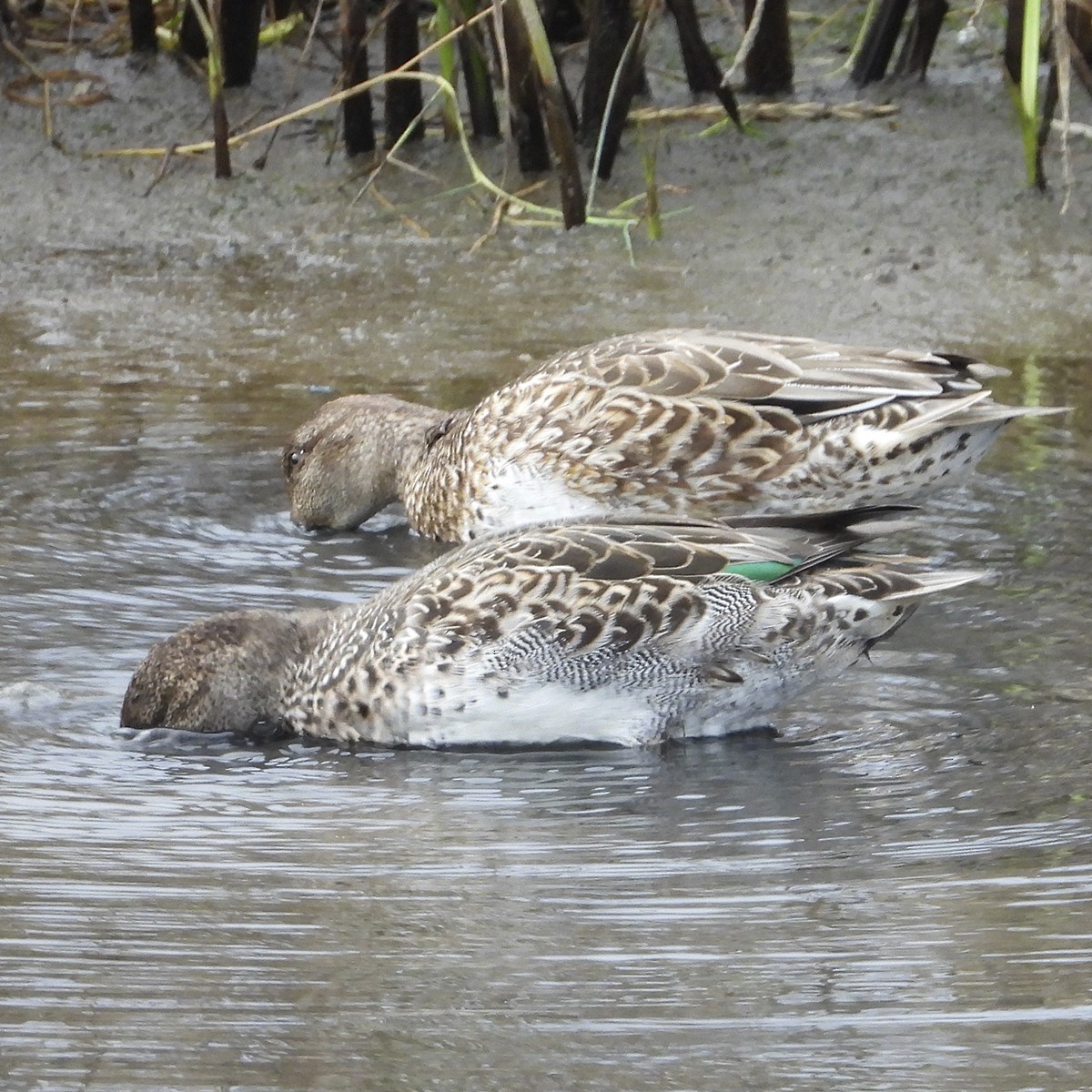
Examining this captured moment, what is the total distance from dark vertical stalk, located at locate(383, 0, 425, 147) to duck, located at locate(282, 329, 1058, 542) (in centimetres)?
279

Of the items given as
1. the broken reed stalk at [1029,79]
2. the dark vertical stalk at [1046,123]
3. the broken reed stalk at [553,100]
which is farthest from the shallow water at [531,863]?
the dark vertical stalk at [1046,123]

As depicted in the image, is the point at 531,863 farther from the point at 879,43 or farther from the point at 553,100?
the point at 879,43

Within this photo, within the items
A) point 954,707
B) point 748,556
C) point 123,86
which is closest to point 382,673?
point 748,556

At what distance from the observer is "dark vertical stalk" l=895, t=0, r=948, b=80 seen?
31.0 feet

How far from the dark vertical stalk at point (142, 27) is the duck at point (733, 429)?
4.28 m

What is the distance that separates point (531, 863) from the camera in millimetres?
3963

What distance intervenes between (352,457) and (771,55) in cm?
374

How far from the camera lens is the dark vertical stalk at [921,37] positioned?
31.0ft

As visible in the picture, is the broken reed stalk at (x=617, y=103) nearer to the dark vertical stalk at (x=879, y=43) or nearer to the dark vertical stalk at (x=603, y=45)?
the dark vertical stalk at (x=603, y=45)

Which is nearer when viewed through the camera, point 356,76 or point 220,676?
point 220,676

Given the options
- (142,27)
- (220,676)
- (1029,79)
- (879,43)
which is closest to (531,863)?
(220,676)

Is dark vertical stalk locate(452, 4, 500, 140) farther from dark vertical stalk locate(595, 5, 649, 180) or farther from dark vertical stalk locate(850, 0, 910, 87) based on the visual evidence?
dark vertical stalk locate(850, 0, 910, 87)

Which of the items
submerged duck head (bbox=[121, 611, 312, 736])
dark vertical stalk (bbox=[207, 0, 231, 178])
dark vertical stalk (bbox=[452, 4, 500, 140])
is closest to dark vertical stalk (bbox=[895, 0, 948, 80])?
dark vertical stalk (bbox=[452, 4, 500, 140])

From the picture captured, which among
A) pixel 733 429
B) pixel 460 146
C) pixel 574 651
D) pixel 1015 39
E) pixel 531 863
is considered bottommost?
pixel 531 863
